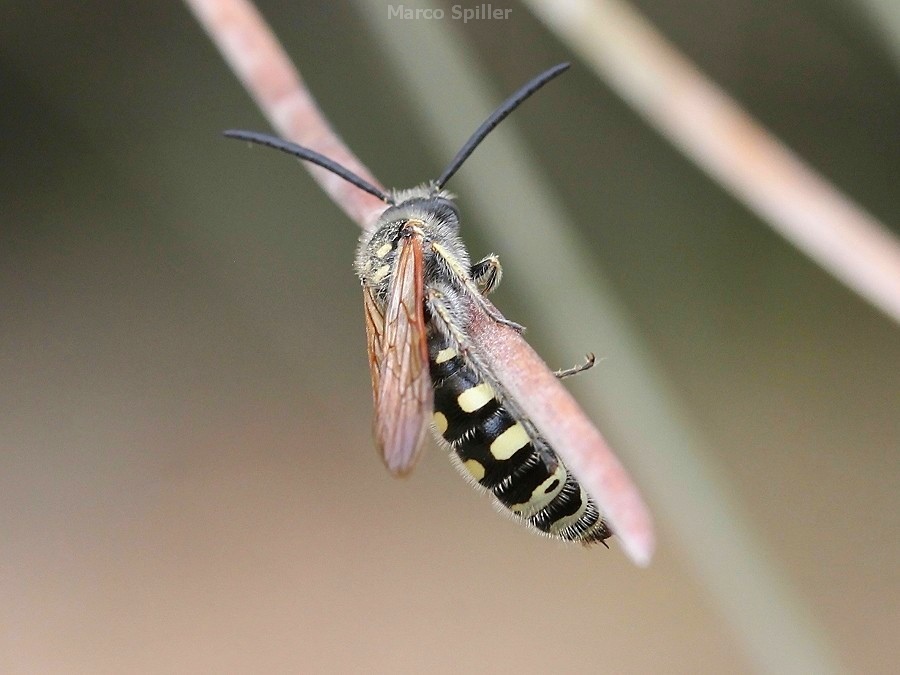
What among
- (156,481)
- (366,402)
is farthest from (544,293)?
(156,481)

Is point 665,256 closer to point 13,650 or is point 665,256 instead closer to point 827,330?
point 827,330

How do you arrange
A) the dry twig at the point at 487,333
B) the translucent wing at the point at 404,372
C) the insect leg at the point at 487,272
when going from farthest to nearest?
the insect leg at the point at 487,272, the translucent wing at the point at 404,372, the dry twig at the point at 487,333

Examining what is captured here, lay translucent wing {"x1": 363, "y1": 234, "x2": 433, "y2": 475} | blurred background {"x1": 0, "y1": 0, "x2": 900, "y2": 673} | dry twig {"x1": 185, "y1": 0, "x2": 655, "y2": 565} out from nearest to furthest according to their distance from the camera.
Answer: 1. dry twig {"x1": 185, "y1": 0, "x2": 655, "y2": 565}
2. translucent wing {"x1": 363, "y1": 234, "x2": 433, "y2": 475}
3. blurred background {"x1": 0, "y1": 0, "x2": 900, "y2": 673}

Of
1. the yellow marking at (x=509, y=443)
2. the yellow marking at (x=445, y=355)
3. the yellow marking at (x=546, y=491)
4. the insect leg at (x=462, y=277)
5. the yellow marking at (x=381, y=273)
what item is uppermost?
the yellow marking at (x=381, y=273)

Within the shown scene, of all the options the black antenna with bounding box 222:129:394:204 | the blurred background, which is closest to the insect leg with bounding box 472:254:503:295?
the black antenna with bounding box 222:129:394:204

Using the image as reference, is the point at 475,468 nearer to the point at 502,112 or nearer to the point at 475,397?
the point at 475,397

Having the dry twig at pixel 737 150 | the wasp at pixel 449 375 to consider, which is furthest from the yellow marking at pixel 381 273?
the dry twig at pixel 737 150

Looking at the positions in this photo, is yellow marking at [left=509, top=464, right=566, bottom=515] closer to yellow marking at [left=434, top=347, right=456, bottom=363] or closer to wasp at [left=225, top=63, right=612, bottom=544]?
wasp at [left=225, top=63, right=612, bottom=544]

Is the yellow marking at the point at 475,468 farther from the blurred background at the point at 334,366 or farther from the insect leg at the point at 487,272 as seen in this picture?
the blurred background at the point at 334,366
